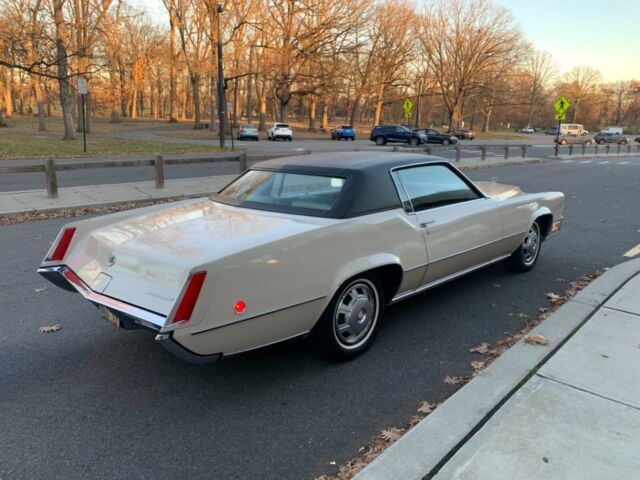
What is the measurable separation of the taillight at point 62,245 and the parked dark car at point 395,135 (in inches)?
1432

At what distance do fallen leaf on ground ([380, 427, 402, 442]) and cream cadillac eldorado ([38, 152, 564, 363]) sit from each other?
0.78 metres

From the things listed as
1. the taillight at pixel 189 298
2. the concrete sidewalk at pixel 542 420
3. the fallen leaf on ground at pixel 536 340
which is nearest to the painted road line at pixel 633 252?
the concrete sidewalk at pixel 542 420

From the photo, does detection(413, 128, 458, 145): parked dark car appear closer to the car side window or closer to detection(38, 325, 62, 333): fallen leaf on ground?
the car side window

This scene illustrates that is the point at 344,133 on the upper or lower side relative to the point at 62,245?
upper

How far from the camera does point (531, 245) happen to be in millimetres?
5672

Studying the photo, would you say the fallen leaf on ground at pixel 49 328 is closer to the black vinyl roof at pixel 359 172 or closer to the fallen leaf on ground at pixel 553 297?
the black vinyl roof at pixel 359 172

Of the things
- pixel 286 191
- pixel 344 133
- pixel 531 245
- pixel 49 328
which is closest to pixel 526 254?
pixel 531 245

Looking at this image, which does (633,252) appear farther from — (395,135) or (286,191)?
(395,135)

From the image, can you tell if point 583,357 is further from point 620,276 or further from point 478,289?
point 620,276

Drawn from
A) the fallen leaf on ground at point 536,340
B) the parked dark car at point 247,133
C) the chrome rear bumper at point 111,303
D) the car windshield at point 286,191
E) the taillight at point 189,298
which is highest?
the parked dark car at point 247,133

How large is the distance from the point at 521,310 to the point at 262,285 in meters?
2.89

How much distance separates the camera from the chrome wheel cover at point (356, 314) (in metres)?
3.44

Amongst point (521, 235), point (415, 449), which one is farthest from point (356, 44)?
point (415, 449)

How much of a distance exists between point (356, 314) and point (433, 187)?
1.48 m
